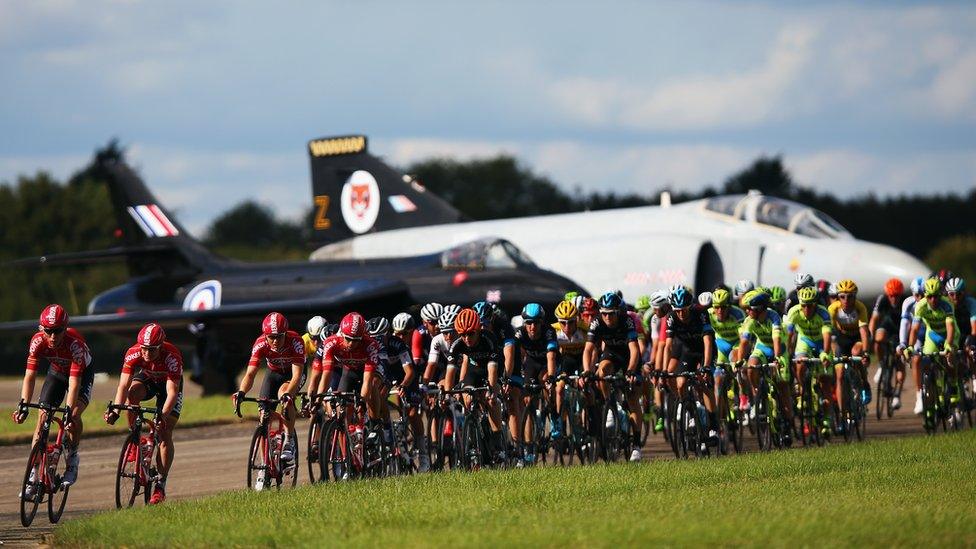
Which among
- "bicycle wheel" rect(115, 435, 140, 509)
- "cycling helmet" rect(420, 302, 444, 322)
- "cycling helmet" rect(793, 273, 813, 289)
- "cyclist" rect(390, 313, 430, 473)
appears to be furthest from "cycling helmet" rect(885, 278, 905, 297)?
"bicycle wheel" rect(115, 435, 140, 509)

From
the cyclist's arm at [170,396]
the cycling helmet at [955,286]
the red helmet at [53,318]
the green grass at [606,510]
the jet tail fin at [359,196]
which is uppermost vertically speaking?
the jet tail fin at [359,196]

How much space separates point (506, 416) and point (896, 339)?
8.80 meters

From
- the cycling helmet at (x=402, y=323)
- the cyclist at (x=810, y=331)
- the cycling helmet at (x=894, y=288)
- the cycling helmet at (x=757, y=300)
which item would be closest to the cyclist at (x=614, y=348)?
the cycling helmet at (x=757, y=300)

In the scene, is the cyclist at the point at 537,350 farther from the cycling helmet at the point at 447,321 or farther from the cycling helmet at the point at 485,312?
the cycling helmet at the point at 447,321

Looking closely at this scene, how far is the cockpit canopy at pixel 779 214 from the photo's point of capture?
A: 30.0 metres

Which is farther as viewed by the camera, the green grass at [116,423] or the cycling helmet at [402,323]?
the green grass at [116,423]

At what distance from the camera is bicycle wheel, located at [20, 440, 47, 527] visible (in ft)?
43.9

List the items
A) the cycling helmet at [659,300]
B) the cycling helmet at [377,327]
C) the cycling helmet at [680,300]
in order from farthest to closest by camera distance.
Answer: the cycling helmet at [659,300] < the cycling helmet at [680,300] < the cycling helmet at [377,327]

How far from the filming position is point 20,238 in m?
78.2

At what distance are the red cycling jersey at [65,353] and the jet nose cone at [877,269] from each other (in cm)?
1696

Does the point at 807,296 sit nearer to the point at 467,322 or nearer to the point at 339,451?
the point at 467,322

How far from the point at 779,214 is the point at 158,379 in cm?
1800

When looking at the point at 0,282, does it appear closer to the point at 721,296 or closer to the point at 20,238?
the point at 20,238

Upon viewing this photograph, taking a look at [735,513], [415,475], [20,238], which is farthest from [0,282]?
[735,513]
